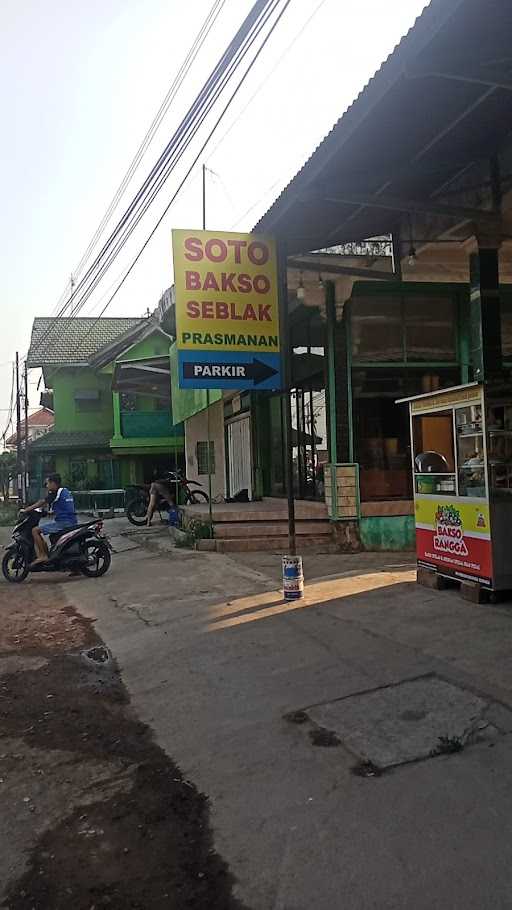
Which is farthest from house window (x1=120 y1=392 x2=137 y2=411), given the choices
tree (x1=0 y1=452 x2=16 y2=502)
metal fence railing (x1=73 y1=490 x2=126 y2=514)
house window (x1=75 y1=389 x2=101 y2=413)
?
tree (x1=0 y1=452 x2=16 y2=502)

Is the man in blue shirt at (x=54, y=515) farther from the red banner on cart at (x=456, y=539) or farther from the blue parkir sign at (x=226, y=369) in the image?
the red banner on cart at (x=456, y=539)

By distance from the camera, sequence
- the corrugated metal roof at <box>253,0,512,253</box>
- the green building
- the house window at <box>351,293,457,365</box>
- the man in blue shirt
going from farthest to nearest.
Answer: the green building
the house window at <box>351,293,457,365</box>
the man in blue shirt
the corrugated metal roof at <box>253,0,512,253</box>

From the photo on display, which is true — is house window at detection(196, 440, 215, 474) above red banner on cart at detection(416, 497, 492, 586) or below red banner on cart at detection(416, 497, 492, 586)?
above

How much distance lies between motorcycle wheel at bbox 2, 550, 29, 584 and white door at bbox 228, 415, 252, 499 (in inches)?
313

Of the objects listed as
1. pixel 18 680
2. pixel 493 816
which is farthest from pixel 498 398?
pixel 18 680

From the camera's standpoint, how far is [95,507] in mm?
27516

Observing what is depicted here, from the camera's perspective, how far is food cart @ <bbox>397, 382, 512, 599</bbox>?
7.19 metres

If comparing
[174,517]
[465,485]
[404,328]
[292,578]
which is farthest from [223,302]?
[174,517]

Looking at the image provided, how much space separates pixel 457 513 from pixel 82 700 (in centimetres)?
420

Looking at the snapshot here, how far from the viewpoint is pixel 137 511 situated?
19.2 m

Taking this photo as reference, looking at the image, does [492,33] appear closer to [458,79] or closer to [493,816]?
[458,79]

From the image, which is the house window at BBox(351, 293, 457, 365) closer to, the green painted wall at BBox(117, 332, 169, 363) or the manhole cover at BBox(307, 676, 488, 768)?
the manhole cover at BBox(307, 676, 488, 768)

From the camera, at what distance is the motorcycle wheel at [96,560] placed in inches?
464

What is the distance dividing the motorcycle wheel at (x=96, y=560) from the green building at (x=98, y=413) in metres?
16.9
